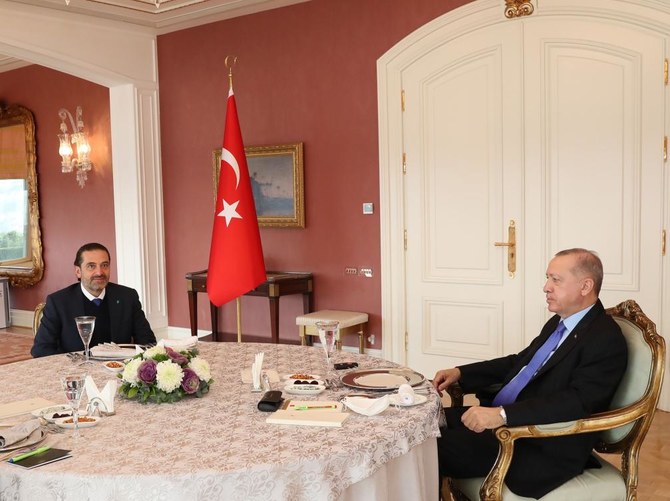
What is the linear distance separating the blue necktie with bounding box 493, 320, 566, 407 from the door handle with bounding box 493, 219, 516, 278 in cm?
247

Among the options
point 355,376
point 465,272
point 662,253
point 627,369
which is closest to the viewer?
point 627,369

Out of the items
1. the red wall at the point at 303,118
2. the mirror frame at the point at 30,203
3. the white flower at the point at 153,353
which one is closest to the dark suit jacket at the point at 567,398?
the white flower at the point at 153,353

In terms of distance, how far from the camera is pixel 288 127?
6168 mm

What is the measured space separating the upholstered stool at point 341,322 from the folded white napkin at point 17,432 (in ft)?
11.3

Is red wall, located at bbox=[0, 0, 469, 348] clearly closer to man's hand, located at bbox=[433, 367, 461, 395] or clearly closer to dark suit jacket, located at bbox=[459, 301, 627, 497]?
man's hand, located at bbox=[433, 367, 461, 395]

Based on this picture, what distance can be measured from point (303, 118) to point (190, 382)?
4093mm

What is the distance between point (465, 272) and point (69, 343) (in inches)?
115

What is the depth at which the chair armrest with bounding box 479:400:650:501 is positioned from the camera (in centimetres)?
217

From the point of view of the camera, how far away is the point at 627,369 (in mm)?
2371

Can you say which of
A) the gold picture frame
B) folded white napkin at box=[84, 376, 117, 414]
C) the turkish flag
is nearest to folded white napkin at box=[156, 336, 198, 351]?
folded white napkin at box=[84, 376, 117, 414]

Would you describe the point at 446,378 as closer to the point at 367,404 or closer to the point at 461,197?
the point at 367,404

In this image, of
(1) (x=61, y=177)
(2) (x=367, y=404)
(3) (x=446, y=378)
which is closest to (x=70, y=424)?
(2) (x=367, y=404)

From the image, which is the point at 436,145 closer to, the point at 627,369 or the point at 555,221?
the point at 555,221

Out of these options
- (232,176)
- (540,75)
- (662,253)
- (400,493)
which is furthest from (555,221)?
(400,493)
